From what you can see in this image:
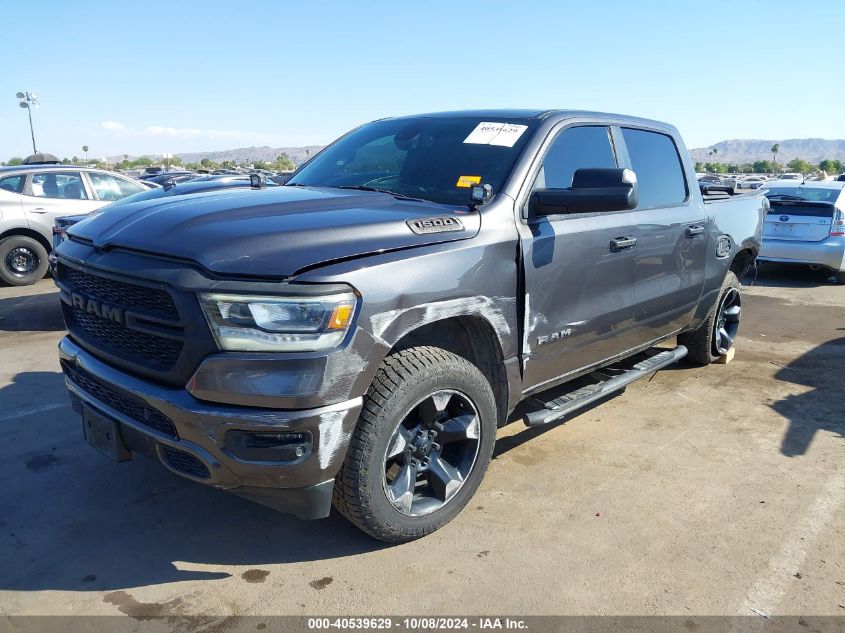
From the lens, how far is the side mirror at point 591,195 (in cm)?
317

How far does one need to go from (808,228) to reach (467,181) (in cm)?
850

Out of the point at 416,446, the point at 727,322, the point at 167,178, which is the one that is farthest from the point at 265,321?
the point at 167,178

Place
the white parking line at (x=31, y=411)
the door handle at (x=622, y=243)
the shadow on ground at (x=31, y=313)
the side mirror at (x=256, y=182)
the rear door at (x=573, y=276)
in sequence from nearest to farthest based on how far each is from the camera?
the rear door at (x=573, y=276)
the door handle at (x=622, y=243)
the side mirror at (x=256, y=182)
the white parking line at (x=31, y=411)
the shadow on ground at (x=31, y=313)

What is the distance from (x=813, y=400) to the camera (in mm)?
4945

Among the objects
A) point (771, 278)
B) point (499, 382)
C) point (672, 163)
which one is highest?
point (672, 163)

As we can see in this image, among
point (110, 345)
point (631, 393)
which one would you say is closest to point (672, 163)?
point (631, 393)

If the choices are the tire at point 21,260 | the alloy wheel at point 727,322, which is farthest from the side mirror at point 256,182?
the tire at point 21,260

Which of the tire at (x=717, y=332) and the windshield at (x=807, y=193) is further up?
the windshield at (x=807, y=193)

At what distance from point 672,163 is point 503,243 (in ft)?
7.54

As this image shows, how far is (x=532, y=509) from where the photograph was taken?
338 centimetres

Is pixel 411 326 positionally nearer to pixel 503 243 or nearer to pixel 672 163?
pixel 503 243

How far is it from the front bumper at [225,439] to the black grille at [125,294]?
296 millimetres

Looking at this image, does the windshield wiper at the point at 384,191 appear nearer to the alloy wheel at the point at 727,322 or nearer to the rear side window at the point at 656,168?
the rear side window at the point at 656,168

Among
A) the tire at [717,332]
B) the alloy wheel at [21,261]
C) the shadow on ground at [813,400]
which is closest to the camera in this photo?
the shadow on ground at [813,400]
